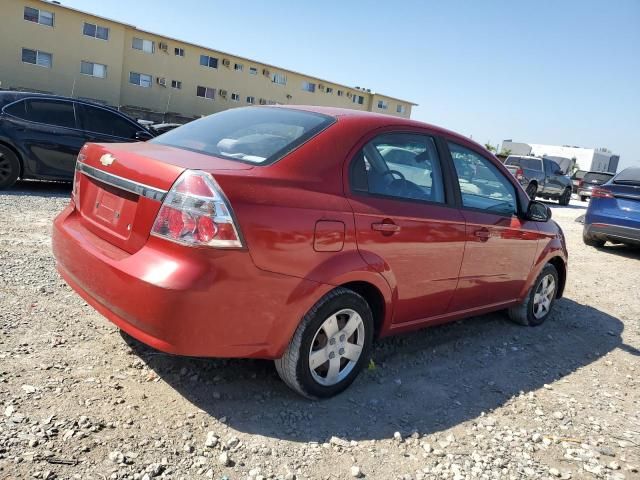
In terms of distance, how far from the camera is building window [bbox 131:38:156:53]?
111ft

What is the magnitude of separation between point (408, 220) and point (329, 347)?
93 cm

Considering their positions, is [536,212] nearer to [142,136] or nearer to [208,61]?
[142,136]

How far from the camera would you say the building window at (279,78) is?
42.0m

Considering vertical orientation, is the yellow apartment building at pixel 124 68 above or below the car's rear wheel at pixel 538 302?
above

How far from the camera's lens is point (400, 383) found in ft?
11.3

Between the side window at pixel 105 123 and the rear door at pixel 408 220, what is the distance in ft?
22.7

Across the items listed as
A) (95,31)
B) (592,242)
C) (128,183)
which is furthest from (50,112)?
(95,31)

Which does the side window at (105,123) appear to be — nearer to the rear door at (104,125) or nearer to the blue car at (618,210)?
the rear door at (104,125)

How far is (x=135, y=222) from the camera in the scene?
8.62 feet

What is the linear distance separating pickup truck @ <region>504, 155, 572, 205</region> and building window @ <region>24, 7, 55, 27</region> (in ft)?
88.3

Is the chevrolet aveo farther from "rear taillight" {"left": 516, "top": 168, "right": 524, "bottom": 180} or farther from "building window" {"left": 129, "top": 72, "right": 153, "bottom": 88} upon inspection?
"building window" {"left": 129, "top": 72, "right": 153, "bottom": 88}

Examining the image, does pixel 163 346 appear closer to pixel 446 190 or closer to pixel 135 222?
pixel 135 222

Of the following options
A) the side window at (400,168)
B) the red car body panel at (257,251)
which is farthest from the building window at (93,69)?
the side window at (400,168)

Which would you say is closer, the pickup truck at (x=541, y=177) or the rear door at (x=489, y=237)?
the rear door at (x=489, y=237)
